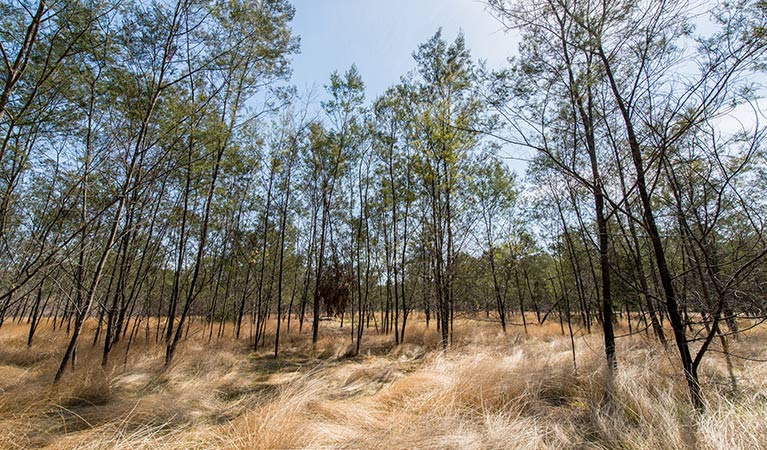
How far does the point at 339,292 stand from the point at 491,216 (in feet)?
22.6

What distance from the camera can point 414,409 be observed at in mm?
3416

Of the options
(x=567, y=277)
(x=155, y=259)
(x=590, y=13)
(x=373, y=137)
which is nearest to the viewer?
(x=590, y=13)

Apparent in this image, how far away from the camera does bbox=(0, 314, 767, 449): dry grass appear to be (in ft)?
8.11

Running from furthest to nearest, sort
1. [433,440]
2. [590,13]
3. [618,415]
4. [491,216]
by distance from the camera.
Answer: [491,216] < [590,13] < [618,415] < [433,440]

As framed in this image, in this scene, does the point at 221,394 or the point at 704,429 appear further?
the point at 221,394

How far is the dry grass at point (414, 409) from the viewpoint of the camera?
2.47 metres

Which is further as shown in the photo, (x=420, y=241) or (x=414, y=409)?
(x=420, y=241)

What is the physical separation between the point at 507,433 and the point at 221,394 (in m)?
4.50

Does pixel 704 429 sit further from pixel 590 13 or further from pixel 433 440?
pixel 590 13

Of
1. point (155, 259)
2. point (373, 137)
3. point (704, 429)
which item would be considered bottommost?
point (704, 429)

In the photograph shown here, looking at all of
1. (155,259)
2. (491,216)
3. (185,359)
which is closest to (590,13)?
(185,359)

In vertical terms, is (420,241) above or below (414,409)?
above

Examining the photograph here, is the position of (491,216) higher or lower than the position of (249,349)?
higher

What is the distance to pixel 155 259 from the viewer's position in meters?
8.92
